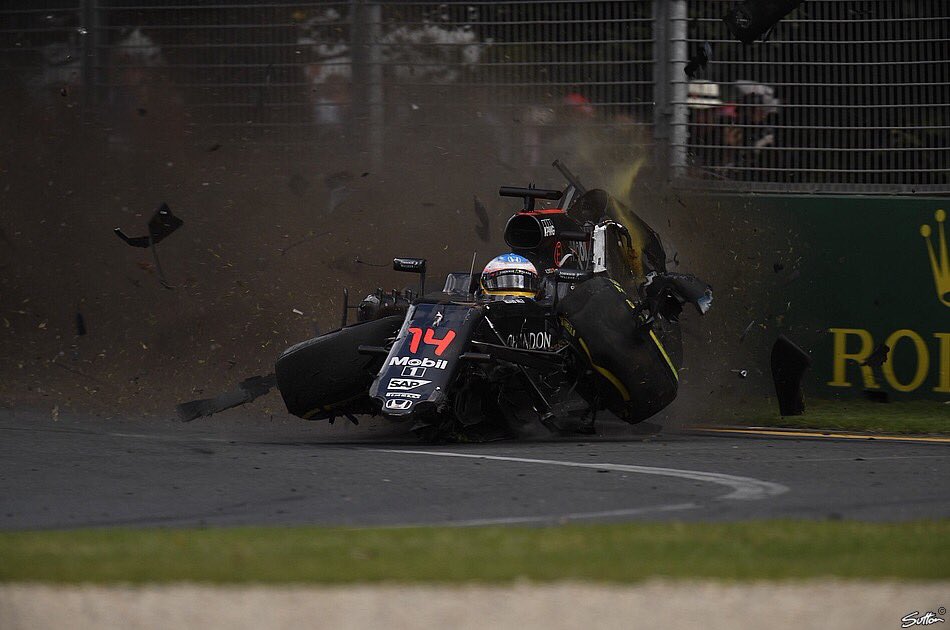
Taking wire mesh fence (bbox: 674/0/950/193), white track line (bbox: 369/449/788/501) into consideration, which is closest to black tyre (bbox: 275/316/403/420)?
white track line (bbox: 369/449/788/501)

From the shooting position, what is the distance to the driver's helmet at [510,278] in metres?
11.3

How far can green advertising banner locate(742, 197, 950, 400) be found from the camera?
1260 centimetres

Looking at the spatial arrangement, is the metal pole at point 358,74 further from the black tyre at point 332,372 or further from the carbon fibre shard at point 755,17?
the black tyre at point 332,372

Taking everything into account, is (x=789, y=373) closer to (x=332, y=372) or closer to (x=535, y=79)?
(x=332, y=372)

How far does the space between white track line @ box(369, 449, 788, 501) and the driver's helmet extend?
6.70 feet

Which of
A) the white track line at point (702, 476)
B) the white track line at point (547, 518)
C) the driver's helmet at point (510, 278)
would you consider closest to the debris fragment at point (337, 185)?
the driver's helmet at point (510, 278)

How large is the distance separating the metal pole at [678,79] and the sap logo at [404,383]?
A: 17.5ft

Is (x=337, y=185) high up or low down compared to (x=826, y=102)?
down

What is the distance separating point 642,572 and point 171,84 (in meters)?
11.8

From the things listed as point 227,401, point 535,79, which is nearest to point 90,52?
point 535,79

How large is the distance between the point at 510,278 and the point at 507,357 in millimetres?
1148

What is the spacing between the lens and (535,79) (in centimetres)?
1500

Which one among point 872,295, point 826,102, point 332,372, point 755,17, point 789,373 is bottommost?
point 789,373

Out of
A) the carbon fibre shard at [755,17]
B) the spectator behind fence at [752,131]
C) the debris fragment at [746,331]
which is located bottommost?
the debris fragment at [746,331]
